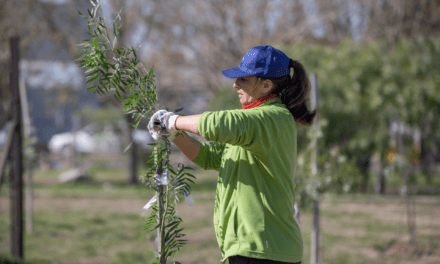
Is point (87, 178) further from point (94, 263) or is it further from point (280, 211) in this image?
point (280, 211)

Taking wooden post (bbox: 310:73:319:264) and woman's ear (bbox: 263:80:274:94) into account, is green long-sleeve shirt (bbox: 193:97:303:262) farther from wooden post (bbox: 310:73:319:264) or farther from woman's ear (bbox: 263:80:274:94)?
wooden post (bbox: 310:73:319:264)

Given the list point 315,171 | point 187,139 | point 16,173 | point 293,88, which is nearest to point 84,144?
point 16,173

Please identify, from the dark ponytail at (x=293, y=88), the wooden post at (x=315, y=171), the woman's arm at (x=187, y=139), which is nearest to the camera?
the woman's arm at (x=187, y=139)

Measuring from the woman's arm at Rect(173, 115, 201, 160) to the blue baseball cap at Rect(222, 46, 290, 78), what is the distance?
342mm

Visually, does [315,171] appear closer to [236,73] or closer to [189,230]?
[236,73]

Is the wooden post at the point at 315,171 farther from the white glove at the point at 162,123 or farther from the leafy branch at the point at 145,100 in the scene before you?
the white glove at the point at 162,123

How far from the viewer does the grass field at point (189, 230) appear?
18.4 ft

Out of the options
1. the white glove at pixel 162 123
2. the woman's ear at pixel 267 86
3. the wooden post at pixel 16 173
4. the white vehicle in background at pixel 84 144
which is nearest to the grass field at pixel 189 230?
the wooden post at pixel 16 173

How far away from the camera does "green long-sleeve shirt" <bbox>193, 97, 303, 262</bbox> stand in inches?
65.2

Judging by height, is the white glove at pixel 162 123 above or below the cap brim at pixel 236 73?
below

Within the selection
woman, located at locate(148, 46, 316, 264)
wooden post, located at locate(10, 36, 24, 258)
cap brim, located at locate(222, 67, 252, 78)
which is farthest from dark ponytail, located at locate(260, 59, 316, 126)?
wooden post, located at locate(10, 36, 24, 258)

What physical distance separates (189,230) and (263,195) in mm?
5905

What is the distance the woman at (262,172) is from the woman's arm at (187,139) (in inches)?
0.4

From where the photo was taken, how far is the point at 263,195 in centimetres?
171
